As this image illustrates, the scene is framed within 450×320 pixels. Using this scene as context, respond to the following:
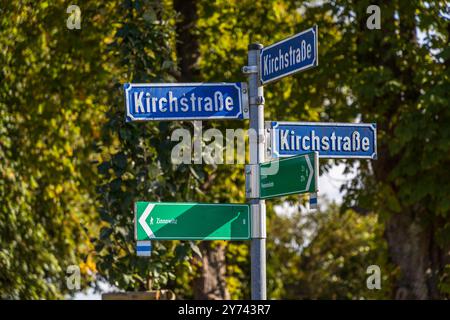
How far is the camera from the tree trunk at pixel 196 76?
1464 cm

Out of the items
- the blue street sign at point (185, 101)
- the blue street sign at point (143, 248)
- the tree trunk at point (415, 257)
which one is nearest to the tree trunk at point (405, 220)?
the tree trunk at point (415, 257)

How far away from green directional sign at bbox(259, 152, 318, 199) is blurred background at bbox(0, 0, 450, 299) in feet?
17.0

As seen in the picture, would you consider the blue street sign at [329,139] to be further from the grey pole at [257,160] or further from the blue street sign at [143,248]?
the blue street sign at [143,248]

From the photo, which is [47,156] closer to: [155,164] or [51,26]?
[51,26]

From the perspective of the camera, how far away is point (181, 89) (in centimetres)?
657

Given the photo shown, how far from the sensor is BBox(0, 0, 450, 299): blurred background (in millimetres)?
11781

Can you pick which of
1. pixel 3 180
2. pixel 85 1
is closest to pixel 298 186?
pixel 85 1

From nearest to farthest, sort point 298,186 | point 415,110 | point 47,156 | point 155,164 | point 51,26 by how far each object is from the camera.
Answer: point 298,186 < point 155,164 < point 415,110 < point 51,26 < point 47,156

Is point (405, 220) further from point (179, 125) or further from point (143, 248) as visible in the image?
point (143, 248)

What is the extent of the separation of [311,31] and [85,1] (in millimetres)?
8494

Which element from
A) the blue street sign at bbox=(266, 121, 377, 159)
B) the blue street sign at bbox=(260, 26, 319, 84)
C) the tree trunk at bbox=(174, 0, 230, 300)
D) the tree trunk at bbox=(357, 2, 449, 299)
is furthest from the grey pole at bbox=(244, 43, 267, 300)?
the tree trunk at bbox=(174, 0, 230, 300)

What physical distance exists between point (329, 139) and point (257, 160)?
0.61 m

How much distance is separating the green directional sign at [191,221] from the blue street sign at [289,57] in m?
0.83

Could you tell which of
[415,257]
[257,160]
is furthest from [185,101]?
[415,257]
